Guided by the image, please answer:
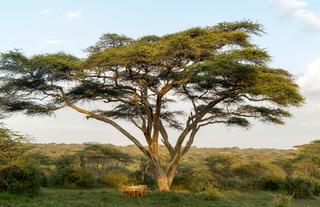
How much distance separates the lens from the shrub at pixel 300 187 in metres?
24.2

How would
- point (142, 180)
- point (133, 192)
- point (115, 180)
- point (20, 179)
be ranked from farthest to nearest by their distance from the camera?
point (142, 180) → point (115, 180) → point (133, 192) → point (20, 179)

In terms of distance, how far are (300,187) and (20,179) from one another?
1288 centimetres

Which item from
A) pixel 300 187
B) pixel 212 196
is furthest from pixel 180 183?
pixel 212 196

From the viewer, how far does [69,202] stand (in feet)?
57.1

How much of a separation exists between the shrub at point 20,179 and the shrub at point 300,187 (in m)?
11.7

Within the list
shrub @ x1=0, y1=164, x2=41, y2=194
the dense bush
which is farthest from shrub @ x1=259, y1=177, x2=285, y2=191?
shrub @ x1=0, y1=164, x2=41, y2=194

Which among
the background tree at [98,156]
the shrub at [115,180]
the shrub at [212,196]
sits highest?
the background tree at [98,156]

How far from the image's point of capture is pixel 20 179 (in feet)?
60.5

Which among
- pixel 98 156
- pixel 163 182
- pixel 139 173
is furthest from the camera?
pixel 98 156

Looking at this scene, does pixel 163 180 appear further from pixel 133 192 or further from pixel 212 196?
pixel 212 196

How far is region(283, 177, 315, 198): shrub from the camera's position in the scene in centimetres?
2422

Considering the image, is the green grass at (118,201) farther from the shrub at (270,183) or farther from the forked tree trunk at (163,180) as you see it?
the shrub at (270,183)

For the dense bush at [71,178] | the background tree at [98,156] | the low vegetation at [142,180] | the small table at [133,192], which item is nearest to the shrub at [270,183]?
the low vegetation at [142,180]

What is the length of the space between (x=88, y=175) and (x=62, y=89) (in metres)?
5.94
